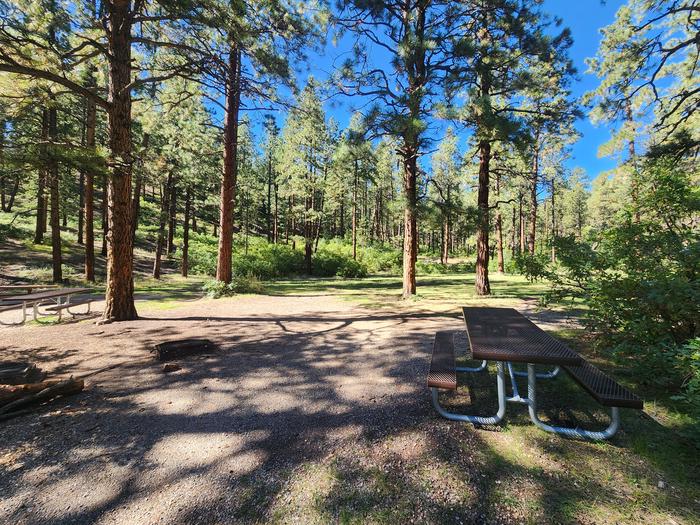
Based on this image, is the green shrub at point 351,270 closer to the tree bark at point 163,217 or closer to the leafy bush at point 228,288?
the leafy bush at point 228,288

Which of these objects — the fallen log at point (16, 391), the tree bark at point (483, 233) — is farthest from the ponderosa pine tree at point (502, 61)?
the fallen log at point (16, 391)

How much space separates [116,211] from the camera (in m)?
6.41

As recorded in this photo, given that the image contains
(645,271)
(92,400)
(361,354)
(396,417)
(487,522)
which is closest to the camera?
(487,522)

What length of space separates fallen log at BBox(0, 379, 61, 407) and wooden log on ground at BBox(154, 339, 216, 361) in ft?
4.24

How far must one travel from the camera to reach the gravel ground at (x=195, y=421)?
200 centimetres

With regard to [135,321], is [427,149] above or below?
above

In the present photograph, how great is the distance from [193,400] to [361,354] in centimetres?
246

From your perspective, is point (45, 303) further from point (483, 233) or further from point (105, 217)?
point (105, 217)

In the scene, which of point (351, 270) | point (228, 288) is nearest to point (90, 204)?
point (228, 288)

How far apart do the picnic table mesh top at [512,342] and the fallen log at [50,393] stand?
4.39m

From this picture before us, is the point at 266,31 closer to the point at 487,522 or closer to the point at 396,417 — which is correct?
the point at 396,417

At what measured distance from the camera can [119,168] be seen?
6207 mm

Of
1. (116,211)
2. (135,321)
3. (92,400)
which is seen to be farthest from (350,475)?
(116,211)

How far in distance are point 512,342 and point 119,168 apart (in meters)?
7.74
